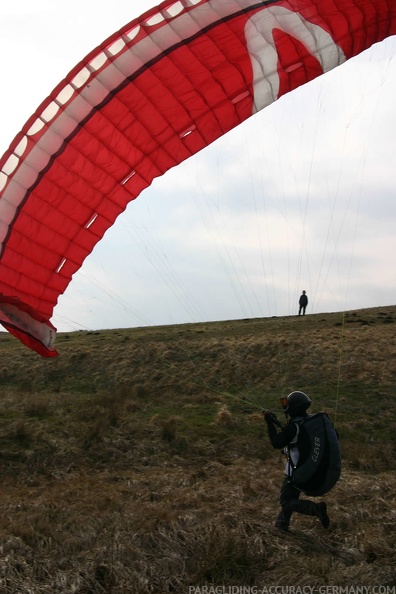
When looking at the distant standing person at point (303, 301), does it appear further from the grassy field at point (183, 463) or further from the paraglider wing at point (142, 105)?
the paraglider wing at point (142, 105)

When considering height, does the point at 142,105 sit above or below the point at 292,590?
above

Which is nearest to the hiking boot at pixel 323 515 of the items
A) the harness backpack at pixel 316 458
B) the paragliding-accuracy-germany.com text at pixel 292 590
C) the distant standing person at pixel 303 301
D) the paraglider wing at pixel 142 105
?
the harness backpack at pixel 316 458

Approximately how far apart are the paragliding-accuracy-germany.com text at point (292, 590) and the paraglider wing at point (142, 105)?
479 centimetres

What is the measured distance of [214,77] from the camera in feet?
33.3

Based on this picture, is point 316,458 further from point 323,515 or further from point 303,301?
point 303,301

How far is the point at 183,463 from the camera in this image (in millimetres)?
12477

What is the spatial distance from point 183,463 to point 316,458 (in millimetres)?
5510

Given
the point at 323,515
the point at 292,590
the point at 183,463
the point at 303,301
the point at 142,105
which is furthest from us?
the point at 303,301

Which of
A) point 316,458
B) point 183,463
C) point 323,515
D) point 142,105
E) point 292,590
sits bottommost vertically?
point 292,590

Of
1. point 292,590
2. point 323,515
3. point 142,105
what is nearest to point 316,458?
point 323,515

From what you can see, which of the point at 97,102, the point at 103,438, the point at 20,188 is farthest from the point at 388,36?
the point at 103,438

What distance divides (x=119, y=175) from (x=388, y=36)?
521cm

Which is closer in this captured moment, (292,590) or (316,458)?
(292,590)

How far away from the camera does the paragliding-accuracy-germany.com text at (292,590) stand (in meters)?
5.76
